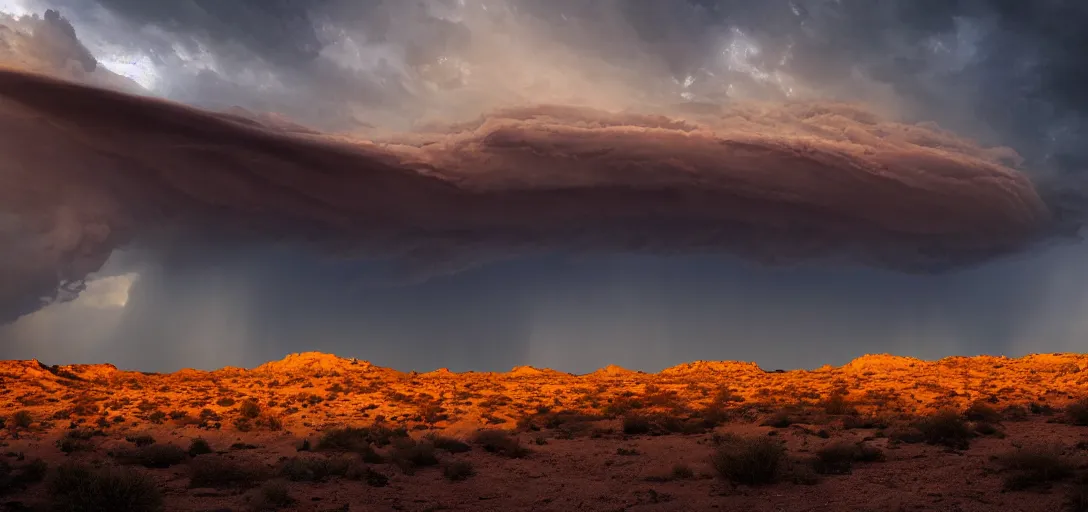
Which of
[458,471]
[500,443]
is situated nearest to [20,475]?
[458,471]

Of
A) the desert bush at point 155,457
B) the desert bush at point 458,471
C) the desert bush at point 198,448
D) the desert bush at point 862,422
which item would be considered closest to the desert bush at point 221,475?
the desert bush at point 155,457

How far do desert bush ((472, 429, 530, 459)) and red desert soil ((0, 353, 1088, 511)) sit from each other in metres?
0.08


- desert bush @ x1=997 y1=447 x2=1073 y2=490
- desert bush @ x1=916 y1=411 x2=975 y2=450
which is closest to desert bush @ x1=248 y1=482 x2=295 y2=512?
desert bush @ x1=997 y1=447 x2=1073 y2=490

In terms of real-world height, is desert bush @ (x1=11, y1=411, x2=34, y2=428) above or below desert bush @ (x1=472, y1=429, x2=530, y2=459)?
above

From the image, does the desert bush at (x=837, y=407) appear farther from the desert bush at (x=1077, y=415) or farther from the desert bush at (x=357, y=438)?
the desert bush at (x=357, y=438)

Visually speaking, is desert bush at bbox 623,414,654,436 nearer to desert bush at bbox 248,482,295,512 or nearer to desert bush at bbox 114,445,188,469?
desert bush at bbox 248,482,295,512

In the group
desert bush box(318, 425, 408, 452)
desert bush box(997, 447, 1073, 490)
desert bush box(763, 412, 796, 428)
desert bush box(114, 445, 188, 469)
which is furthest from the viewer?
desert bush box(763, 412, 796, 428)

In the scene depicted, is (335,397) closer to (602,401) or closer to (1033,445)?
(602,401)

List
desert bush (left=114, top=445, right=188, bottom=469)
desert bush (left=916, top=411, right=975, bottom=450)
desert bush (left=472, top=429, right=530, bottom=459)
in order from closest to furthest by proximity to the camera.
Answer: desert bush (left=114, top=445, right=188, bottom=469), desert bush (left=916, top=411, right=975, bottom=450), desert bush (left=472, top=429, right=530, bottom=459)

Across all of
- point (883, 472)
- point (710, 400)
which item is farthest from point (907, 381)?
point (883, 472)

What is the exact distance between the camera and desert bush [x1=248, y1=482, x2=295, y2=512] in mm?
18970

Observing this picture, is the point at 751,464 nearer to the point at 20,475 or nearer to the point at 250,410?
the point at 20,475

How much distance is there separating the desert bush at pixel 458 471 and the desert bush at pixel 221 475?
19.0 ft

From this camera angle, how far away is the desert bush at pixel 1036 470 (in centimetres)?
1816
